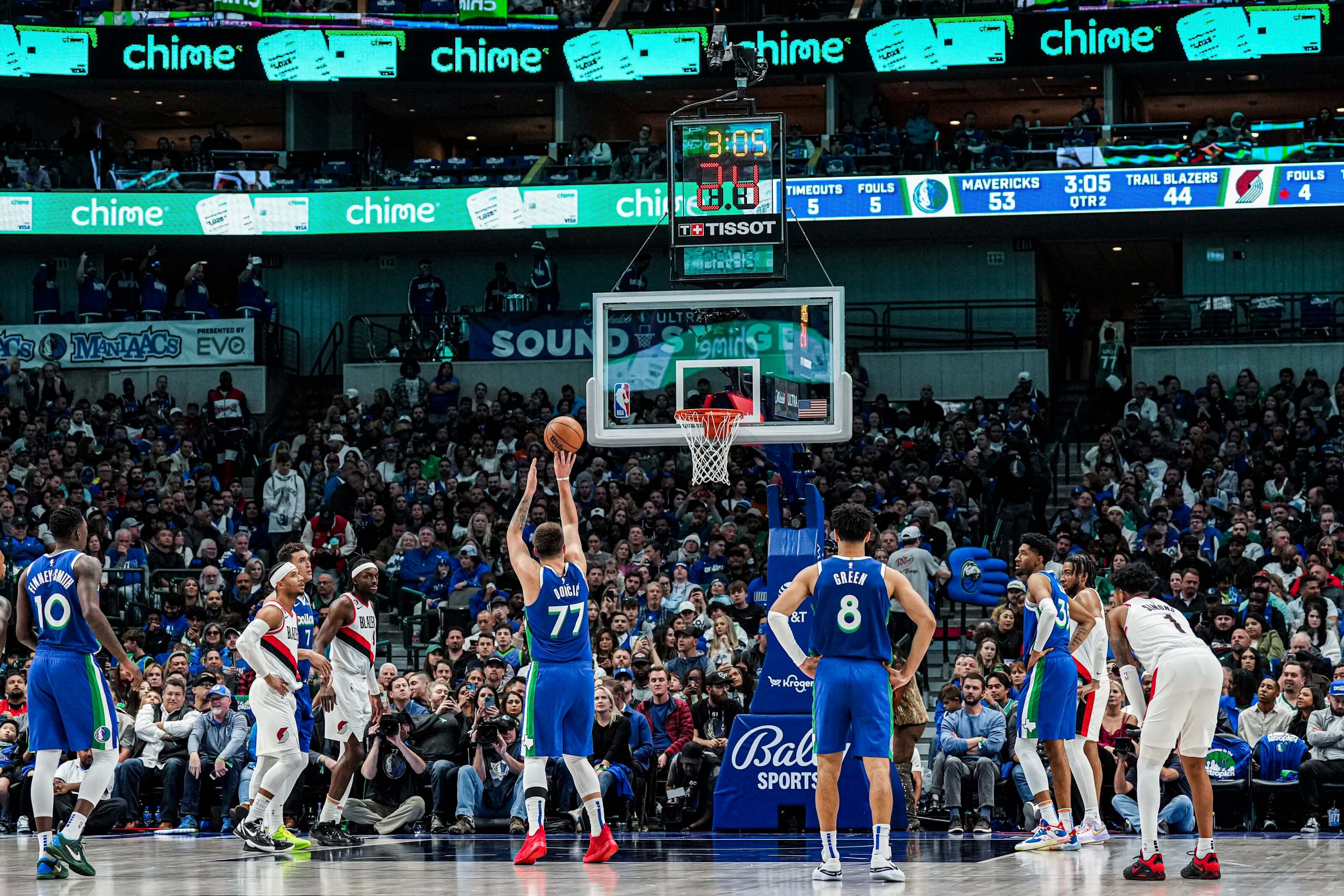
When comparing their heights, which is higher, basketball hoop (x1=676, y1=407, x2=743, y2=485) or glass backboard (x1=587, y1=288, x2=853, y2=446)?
glass backboard (x1=587, y1=288, x2=853, y2=446)

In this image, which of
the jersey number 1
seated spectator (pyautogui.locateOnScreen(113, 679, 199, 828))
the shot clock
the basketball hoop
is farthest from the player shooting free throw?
seated spectator (pyautogui.locateOnScreen(113, 679, 199, 828))

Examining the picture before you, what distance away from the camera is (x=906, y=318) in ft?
105

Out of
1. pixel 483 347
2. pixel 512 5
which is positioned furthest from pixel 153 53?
pixel 483 347

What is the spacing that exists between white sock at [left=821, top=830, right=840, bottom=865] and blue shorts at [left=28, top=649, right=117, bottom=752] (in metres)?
4.39

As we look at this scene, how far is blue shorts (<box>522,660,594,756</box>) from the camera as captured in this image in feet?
36.8

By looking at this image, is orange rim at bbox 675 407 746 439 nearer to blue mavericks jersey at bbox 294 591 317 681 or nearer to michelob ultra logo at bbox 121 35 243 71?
blue mavericks jersey at bbox 294 591 317 681

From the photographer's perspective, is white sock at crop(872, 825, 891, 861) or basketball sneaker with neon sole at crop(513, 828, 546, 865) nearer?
white sock at crop(872, 825, 891, 861)

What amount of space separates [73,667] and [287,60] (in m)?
23.2

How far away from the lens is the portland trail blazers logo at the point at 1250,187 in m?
28.2

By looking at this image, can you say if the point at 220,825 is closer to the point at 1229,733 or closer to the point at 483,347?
the point at 1229,733

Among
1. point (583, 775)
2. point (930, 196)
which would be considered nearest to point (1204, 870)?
point (583, 775)

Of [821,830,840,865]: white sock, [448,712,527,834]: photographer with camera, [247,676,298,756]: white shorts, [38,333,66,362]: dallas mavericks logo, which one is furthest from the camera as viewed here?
[38,333,66,362]: dallas mavericks logo

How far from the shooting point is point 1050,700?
39.0 ft

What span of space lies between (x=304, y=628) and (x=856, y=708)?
435 cm
